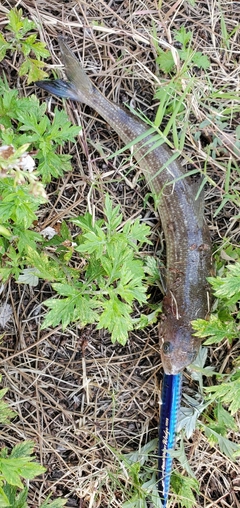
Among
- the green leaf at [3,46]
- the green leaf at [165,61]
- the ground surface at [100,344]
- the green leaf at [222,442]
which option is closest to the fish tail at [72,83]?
the ground surface at [100,344]

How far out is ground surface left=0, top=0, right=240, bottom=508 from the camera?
3658 mm

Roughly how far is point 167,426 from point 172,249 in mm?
1272

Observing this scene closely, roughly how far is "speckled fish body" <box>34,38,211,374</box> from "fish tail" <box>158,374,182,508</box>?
4.2 inches

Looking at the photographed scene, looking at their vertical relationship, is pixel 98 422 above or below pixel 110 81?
below

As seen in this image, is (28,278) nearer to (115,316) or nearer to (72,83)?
(115,316)

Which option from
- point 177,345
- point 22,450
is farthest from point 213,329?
point 22,450

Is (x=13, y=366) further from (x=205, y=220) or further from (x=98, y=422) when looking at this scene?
(x=205, y=220)

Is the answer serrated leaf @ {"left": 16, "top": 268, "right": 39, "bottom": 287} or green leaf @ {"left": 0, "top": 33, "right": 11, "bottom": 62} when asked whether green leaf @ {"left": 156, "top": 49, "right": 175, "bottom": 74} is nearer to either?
green leaf @ {"left": 0, "top": 33, "right": 11, "bottom": 62}

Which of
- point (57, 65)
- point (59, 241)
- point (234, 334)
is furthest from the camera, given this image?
point (57, 65)

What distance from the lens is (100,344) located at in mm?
3742

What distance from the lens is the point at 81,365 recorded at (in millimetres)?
3730

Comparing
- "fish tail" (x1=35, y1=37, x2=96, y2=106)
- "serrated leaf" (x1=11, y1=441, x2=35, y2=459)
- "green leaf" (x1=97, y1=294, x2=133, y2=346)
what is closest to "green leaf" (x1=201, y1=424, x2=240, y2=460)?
"serrated leaf" (x1=11, y1=441, x2=35, y2=459)

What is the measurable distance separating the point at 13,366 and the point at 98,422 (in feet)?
2.49

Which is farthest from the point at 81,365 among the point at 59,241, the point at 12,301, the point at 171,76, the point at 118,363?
the point at 171,76
